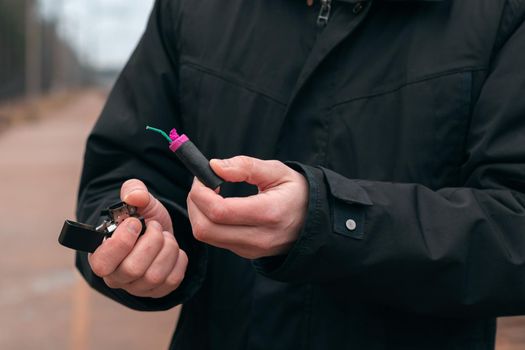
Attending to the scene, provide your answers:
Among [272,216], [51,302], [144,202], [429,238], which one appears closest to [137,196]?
[144,202]

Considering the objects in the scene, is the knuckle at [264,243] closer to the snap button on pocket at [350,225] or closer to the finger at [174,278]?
the snap button on pocket at [350,225]

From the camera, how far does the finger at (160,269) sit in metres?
1.44

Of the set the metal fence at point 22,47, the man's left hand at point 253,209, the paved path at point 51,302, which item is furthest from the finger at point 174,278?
the metal fence at point 22,47

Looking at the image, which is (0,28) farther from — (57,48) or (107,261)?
(107,261)

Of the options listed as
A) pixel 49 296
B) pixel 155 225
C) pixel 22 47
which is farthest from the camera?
pixel 22 47

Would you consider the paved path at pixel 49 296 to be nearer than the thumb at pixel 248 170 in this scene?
No

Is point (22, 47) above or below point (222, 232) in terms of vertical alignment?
below

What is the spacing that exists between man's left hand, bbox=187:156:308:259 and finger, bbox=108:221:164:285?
15 cm

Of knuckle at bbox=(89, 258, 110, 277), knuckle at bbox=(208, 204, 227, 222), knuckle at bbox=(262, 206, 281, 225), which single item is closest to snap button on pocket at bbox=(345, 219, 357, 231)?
knuckle at bbox=(262, 206, 281, 225)

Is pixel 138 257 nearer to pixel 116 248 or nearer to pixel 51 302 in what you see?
pixel 116 248

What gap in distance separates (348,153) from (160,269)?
1.68 ft

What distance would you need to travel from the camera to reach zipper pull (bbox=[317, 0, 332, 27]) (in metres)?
1.66

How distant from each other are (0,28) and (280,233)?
50.9 m

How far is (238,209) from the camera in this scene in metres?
1.25
